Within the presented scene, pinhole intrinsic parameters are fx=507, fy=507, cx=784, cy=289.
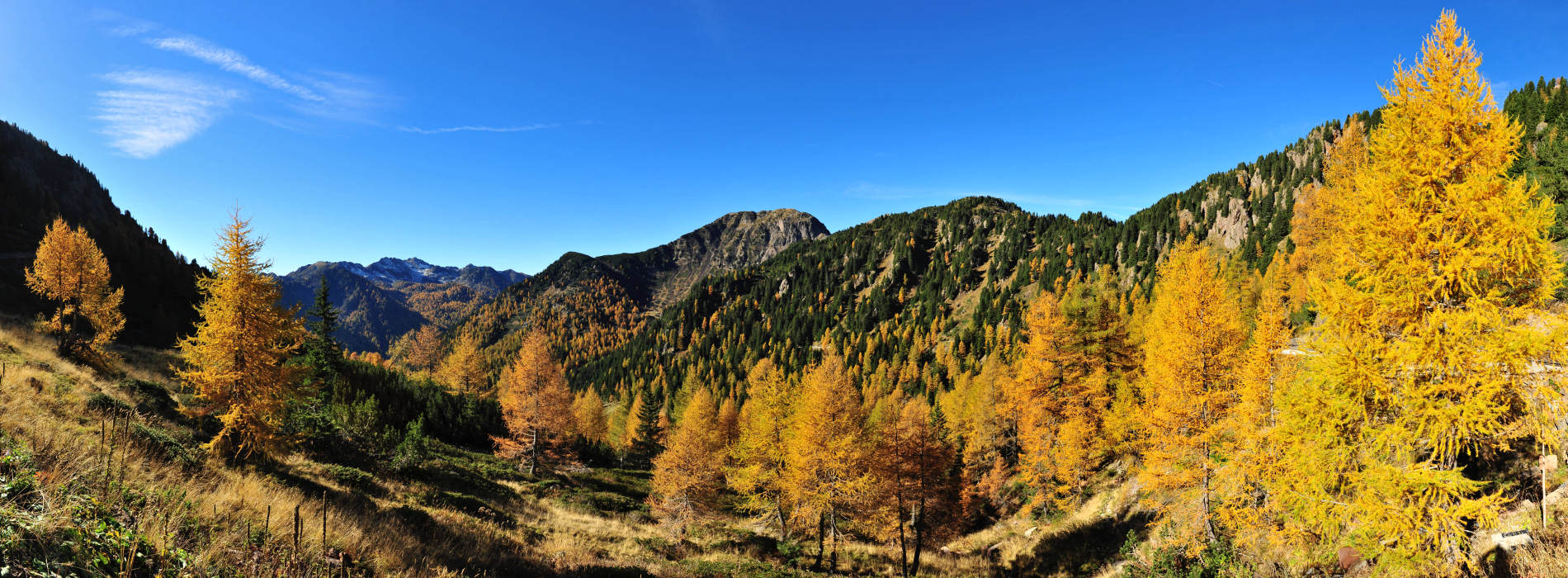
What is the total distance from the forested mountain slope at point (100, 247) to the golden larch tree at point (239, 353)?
46329mm

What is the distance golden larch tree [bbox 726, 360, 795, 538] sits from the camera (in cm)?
3127

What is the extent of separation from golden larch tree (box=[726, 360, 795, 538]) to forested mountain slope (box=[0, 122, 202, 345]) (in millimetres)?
55780

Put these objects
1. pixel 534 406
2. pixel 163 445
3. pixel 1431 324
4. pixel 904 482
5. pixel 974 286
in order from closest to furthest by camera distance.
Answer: pixel 1431 324 < pixel 163 445 < pixel 904 482 < pixel 534 406 < pixel 974 286

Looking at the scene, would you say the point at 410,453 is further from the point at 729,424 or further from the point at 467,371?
the point at 467,371

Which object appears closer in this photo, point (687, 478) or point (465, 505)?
point (465, 505)

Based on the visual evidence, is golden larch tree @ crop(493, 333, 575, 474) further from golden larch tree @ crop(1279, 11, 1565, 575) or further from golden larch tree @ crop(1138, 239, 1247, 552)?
golden larch tree @ crop(1279, 11, 1565, 575)

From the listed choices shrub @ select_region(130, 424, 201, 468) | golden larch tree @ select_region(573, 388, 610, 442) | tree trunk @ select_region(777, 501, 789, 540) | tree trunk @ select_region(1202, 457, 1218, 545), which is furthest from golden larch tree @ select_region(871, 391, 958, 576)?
golden larch tree @ select_region(573, 388, 610, 442)

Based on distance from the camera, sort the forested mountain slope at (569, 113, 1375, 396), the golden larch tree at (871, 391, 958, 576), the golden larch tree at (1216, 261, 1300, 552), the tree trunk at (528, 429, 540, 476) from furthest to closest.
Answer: the forested mountain slope at (569, 113, 1375, 396), the tree trunk at (528, 429, 540, 476), the golden larch tree at (871, 391, 958, 576), the golden larch tree at (1216, 261, 1300, 552)

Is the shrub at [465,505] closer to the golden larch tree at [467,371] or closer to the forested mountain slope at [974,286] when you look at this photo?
the golden larch tree at [467,371]

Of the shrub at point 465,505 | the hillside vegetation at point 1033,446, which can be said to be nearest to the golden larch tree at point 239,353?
the hillside vegetation at point 1033,446

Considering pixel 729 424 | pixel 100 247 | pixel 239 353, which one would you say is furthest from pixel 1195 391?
pixel 100 247

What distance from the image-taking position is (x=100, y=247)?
70750mm

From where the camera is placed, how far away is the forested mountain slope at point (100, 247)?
58812 mm

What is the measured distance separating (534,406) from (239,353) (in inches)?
950
